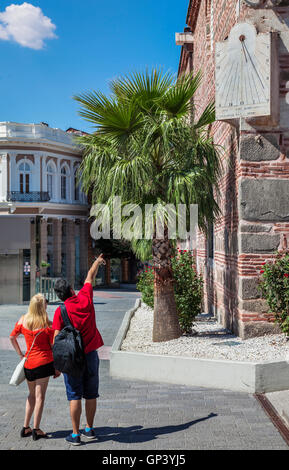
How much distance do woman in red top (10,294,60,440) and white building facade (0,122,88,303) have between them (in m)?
25.1

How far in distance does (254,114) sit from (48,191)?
28023 millimetres

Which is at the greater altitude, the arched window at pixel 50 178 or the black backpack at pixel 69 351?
the arched window at pixel 50 178

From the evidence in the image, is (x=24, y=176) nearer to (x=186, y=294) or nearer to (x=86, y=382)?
(x=186, y=294)

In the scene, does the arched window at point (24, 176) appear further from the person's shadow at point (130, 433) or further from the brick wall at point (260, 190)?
the person's shadow at point (130, 433)

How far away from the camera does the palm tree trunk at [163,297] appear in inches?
391

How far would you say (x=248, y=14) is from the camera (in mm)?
9617

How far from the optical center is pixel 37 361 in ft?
18.4

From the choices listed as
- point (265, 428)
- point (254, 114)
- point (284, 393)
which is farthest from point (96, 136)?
point (265, 428)

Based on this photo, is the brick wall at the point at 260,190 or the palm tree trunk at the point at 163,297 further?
the palm tree trunk at the point at 163,297

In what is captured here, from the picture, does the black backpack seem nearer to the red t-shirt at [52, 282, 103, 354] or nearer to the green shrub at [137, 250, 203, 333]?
the red t-shirt at [52, 282, 103, 354]

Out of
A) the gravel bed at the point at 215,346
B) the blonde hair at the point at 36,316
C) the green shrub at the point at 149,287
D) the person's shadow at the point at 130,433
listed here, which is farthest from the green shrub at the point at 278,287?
the green shrub at the point at 149,287

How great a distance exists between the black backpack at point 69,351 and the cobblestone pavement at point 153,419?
0.78 metres

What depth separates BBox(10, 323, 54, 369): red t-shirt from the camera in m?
5.60
